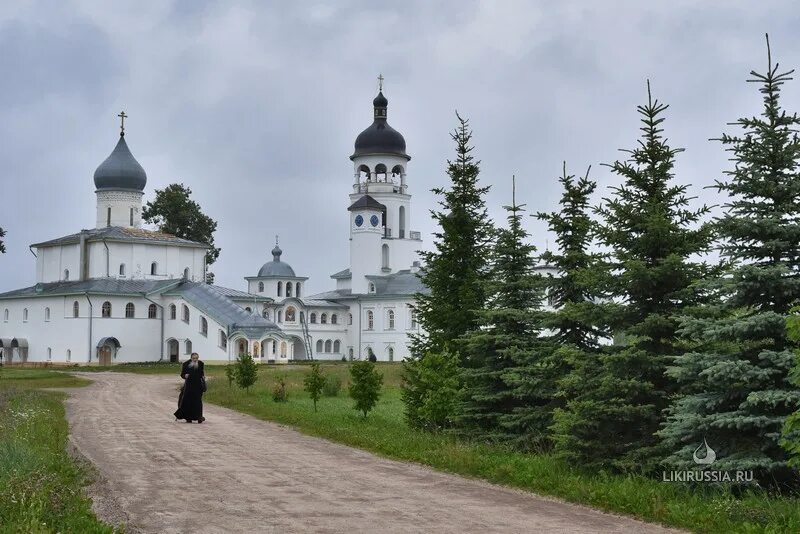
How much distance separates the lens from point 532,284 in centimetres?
1747

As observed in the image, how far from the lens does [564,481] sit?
12.3 meters

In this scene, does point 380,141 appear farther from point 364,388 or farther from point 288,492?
point 288,492

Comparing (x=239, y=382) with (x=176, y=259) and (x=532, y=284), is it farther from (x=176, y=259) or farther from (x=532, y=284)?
(x=176, y=259)

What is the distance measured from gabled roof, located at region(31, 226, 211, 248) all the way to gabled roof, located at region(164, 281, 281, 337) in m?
4.35

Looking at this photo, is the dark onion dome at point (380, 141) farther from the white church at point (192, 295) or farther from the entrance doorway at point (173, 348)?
the entrance doorway at point (173, 348)

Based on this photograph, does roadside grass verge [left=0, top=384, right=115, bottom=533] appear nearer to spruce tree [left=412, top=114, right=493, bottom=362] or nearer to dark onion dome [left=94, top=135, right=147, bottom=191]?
spruce tree [left=412, top=114, right=493, bottom=362]

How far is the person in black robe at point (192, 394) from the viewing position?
21.5m

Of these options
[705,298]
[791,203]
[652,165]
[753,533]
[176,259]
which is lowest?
[753,533]

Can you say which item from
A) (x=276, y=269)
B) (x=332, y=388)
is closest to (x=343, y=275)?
(x=276, y=269)

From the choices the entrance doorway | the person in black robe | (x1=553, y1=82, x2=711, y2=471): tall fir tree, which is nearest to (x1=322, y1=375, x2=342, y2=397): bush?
the person in black robe

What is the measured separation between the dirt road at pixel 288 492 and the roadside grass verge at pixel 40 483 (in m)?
0.37

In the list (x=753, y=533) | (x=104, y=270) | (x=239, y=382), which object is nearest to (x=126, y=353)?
(x=104, y=270)

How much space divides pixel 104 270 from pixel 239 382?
44847mm

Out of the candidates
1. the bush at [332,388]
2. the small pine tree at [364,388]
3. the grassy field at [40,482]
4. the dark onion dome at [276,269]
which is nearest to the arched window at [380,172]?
the dark onion dome at [276,269]
